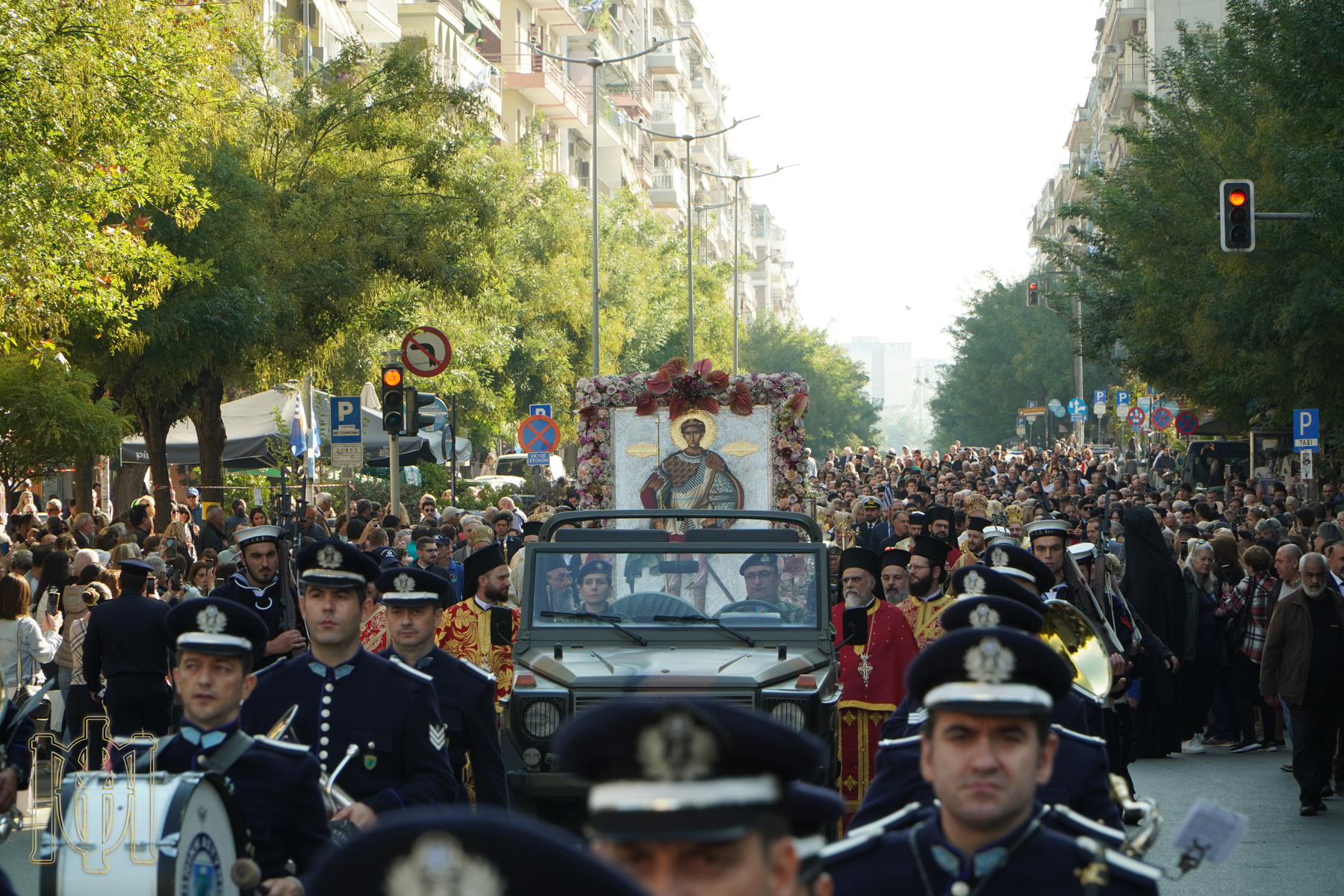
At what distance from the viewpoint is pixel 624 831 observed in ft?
6.99

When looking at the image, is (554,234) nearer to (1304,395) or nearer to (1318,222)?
(1304,395)

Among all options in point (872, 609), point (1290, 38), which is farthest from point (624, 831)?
point (1290, 38)

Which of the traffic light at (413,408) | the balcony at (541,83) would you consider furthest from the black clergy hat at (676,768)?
the balcony at (541,83)

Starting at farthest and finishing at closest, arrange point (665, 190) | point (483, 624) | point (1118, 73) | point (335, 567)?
point (665, 190), point (1118, 73), point (483, 624), point (335, 567)

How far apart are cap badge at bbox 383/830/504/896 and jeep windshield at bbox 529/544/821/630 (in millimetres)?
8093

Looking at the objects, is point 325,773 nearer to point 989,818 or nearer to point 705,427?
point 989,818

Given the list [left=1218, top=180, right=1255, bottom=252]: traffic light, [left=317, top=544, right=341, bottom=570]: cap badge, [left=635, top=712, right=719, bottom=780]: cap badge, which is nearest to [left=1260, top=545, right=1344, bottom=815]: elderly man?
[left=317, top=544, right=341, bottom=570]: cap badge

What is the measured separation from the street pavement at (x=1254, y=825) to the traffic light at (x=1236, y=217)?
776 cm

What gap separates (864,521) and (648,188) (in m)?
72.9

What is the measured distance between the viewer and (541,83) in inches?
2611

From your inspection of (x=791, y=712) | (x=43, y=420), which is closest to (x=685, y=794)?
(x=791, y=712)

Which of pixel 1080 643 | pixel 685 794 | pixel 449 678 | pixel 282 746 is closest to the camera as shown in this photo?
pixel 685 794

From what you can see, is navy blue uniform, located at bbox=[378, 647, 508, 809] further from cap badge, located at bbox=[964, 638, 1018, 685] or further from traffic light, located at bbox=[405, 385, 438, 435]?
traffic light, located at bbox=[405, 385, 438, 435]

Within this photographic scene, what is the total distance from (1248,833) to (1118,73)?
72679mm
